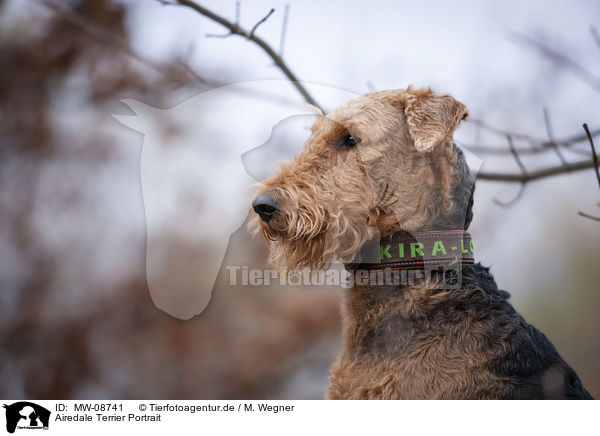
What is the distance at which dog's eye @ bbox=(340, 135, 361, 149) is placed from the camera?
1309 mm

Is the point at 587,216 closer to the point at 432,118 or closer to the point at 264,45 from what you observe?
the point at 432,118

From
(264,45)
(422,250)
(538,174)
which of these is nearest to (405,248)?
(422,250)

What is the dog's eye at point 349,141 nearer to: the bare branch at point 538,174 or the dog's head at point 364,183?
the dog's head at point 364,183

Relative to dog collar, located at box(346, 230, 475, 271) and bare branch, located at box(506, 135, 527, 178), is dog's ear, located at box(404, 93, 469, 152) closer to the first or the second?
dog collar, located at box(346, 230, 475, 271)

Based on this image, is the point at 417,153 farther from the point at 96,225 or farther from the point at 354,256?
the point at 96,225

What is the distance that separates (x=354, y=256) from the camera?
4.34 feet

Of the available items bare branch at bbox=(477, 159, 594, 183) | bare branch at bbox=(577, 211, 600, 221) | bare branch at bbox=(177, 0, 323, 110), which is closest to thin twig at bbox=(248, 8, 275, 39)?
bare branch at bbox=(177, 0, 323, 110)

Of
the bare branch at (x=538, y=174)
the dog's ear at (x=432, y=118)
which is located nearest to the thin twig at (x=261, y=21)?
the dog's ear at (x=432, y=118)
